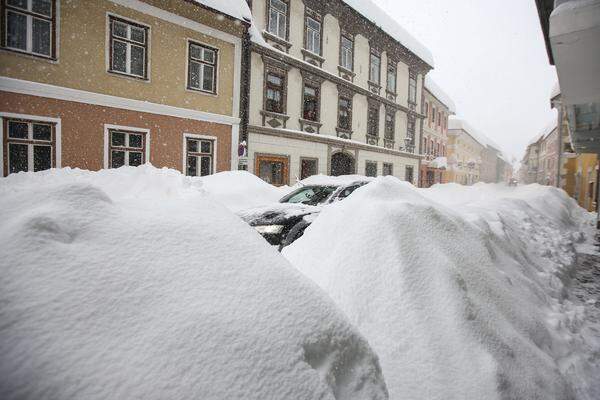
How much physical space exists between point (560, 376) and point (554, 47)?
3787 mm

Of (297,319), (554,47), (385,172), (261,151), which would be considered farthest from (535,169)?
(297,319)

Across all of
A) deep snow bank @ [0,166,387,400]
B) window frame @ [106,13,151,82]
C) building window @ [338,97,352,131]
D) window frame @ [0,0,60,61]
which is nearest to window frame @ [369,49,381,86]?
building window @ [338,97,352,131]

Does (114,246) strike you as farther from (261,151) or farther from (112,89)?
(261,151)

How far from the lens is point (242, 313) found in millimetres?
1242

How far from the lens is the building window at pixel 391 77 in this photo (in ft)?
66.1

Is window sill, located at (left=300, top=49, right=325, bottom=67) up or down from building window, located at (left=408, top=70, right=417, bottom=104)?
down

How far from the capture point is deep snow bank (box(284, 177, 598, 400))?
184cm

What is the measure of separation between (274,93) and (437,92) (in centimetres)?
2120

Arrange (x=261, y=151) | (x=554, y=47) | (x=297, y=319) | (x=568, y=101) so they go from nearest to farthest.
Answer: (x=297, y=319) → (x=554, y=47) → (x=568, y=101) → (x=261, y=151)

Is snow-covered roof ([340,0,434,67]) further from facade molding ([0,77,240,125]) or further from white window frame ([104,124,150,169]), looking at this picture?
white window frame ([104,124,150,169])

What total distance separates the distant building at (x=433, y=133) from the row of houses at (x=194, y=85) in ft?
32.5

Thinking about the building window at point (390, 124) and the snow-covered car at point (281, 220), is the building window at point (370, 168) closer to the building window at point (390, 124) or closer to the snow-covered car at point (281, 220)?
the building window at point (390, 124)

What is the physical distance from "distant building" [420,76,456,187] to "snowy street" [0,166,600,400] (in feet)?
84.3

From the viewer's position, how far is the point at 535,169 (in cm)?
5553
